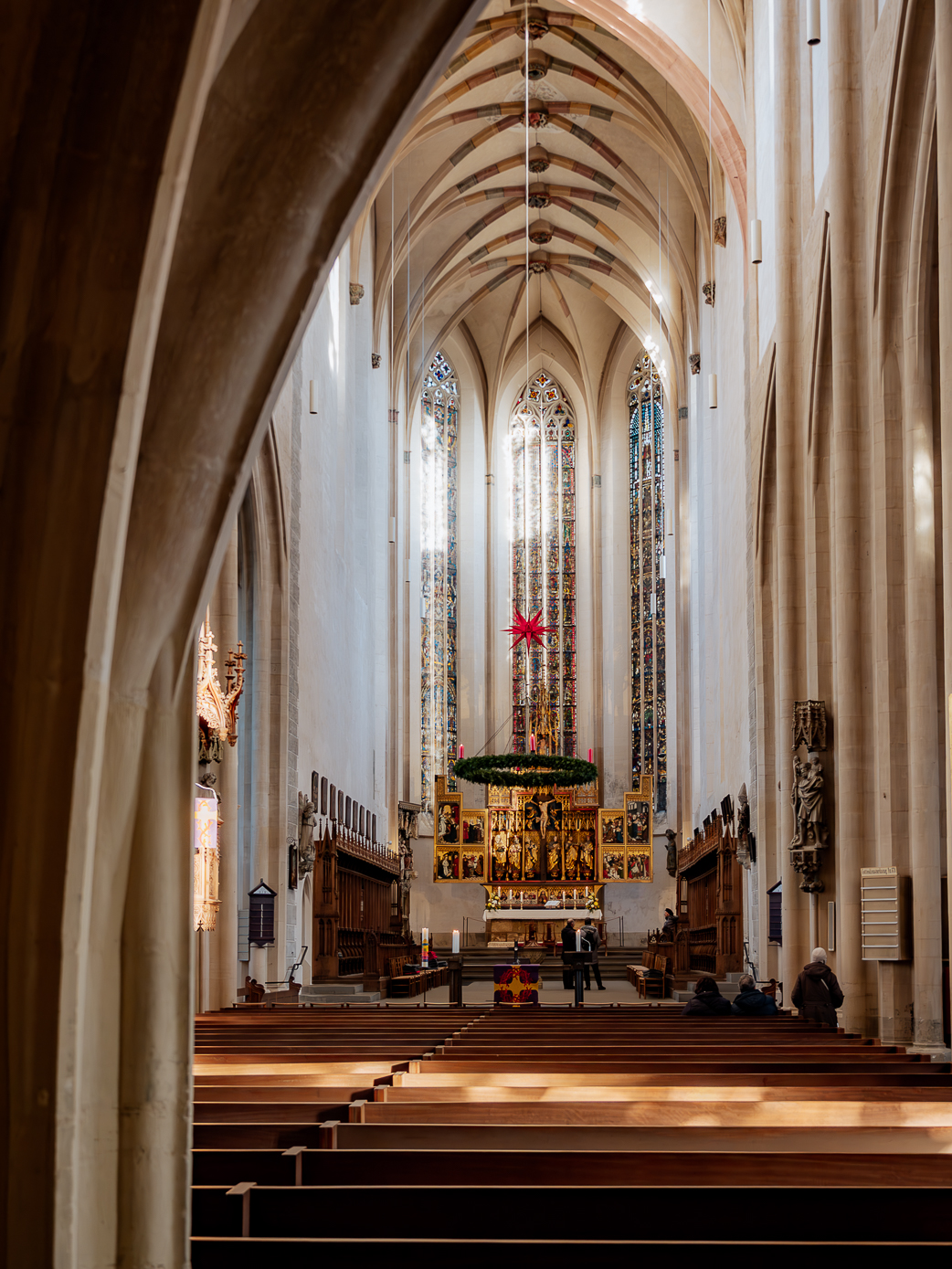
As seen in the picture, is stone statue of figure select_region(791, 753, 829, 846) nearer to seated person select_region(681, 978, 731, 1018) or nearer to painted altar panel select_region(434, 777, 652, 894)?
seated person select_region(681, 978, 731, 1018)

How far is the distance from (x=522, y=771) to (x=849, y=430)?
14458mm

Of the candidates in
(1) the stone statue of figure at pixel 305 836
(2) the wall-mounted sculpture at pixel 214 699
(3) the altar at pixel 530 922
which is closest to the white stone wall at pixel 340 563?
(1) the stone statue of figure at pixel 305 836

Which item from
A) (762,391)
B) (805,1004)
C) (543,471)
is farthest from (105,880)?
(543,471)

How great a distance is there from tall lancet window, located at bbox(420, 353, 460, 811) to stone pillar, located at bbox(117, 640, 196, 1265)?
29.8 metres

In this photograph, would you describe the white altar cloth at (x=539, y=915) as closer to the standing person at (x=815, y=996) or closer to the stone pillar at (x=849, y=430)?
the stone pillar at (x=849, y=430)

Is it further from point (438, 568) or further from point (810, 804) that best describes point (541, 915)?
point (810, 804)

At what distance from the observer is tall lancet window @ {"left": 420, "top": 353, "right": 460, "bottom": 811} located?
3272 cm

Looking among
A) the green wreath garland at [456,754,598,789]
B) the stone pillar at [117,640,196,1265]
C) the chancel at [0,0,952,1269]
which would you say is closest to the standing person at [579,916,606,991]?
the chancel at [0,0,952,1269]

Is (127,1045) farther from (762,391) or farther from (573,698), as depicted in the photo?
(573,698)

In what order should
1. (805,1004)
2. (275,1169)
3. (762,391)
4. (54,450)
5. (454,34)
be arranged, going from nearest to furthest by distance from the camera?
1. (54,450)
2. (454,34)
3. (275,1169)
4. (805,1004)
5. (762,391)

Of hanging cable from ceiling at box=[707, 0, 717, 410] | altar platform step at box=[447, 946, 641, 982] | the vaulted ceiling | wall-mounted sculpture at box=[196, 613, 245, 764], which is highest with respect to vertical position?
the vaulted ceiling

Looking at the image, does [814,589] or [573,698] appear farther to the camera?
[573,698]

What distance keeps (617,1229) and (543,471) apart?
105ft

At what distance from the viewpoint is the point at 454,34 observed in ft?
7.74
